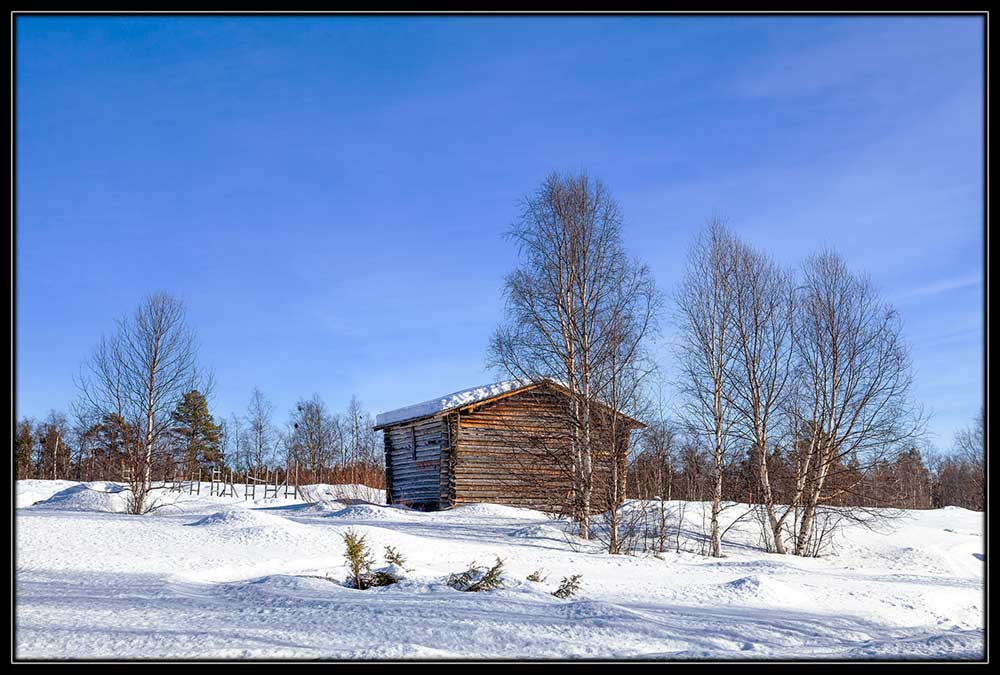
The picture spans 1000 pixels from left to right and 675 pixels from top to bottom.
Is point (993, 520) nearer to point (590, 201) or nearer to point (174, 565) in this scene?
point (174, 565)

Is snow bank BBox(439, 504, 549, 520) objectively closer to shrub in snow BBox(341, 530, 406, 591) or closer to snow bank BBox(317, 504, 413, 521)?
snow bank BBox(317, 504, 413, 521)

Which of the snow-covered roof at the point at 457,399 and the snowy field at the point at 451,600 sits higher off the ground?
the snow-covered roof at the point at 457,399

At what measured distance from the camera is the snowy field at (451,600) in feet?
22.0

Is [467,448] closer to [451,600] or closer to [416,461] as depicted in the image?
[416,461]

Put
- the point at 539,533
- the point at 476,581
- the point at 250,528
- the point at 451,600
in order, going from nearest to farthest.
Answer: the point at 451,600
the point at 476,581
the point at 250,528
the point at 539,533

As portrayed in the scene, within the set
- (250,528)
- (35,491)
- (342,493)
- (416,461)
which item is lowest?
(342,493)

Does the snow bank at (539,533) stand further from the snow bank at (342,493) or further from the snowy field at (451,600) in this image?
the snow bank at (342,493)

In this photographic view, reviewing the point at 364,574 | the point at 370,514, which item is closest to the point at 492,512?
the point at 370,514

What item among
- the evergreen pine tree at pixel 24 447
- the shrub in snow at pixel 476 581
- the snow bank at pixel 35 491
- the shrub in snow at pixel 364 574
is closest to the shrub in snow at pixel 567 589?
the shrub in snow at pixel 476 581

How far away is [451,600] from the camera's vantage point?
31.1 ft

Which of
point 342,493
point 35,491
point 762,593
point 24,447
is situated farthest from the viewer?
point 24,447

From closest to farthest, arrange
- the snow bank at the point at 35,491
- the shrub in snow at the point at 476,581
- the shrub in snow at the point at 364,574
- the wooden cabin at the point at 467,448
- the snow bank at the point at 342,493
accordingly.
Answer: the shrub in snow at the point at 476,581, the shrub in snow at the point at 364,574, the wooden cabin at the point at 467,448, the snow bank at the point at 35,491, the snow bank at the point at 342,493

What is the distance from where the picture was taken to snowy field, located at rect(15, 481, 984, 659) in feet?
22.0

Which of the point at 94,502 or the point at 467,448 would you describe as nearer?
the point at 94,502
